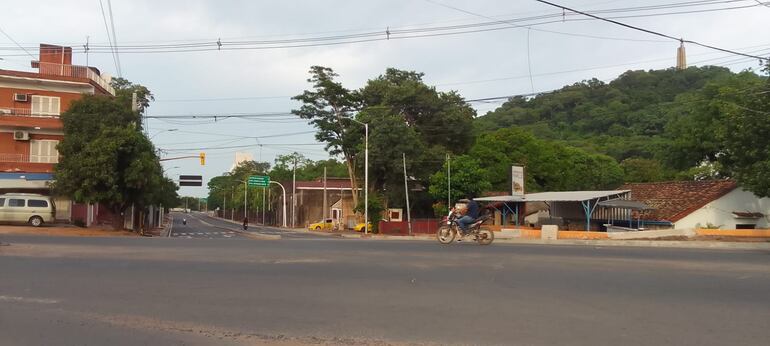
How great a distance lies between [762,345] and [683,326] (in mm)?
1002

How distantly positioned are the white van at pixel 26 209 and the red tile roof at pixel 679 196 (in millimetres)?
39073

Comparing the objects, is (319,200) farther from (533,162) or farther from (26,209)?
(26,209)

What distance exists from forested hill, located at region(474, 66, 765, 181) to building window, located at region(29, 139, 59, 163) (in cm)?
3788

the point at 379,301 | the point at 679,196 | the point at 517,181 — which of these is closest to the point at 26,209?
the point at 379,301

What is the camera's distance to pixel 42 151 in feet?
143

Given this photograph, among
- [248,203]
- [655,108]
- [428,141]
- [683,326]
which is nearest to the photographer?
[683,326]

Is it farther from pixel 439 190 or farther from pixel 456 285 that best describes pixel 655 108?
pixel 456 285

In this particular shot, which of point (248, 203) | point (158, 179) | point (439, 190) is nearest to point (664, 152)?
point (439, 190)

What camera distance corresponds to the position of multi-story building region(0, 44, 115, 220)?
42.3 metres

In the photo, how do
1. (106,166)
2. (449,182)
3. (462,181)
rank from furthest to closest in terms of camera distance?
1. (462,181)
2. (449,182)
3. (106,166)

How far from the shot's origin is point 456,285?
11.0 m

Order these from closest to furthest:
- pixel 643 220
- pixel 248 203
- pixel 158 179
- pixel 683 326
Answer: pixel 683 326, pixel 158 179, pixel 643 220, pixel 248 203

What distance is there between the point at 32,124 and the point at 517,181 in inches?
1404

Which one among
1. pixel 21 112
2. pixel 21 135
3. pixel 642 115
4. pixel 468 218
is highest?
pixel 642 115
